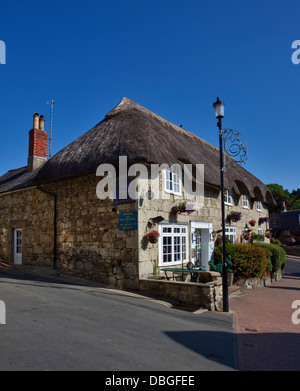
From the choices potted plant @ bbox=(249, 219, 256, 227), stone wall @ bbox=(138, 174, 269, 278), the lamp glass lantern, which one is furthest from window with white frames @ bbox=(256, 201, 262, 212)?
the lamp glass lantern

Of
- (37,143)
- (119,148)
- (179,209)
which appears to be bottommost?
(179,209)

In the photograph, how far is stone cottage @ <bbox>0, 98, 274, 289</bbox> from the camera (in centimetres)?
931

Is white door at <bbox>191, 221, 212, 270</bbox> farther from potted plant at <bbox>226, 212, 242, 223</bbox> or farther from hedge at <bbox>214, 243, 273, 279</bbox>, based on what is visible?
potted plant at <bbox>226, 212, 242, 223</bbox>

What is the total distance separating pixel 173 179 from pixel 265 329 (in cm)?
572

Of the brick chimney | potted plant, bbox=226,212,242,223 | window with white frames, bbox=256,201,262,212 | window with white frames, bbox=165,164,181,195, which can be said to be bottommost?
potted plant, bbox=226,212,242,223

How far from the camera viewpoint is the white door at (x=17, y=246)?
13657 mm

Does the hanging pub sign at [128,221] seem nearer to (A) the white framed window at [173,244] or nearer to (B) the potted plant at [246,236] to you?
(A) the white framed window at [173,244]

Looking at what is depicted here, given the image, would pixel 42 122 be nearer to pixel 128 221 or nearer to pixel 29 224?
pixel 29 224

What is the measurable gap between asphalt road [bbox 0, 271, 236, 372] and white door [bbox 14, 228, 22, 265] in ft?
18.2

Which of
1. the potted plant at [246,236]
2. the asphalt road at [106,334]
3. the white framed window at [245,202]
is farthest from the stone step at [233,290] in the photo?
the white framed window at [245,202]

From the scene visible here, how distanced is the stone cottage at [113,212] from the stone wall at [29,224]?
0.04 m

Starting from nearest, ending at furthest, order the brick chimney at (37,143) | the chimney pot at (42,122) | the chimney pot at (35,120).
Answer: the chimney pot at (35,120) < the brick chimney at (37,143) < the chimney pot at (42,122)

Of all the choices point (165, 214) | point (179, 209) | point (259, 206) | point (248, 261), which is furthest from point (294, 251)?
point (165, 214)

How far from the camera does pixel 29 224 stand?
42.7ft
